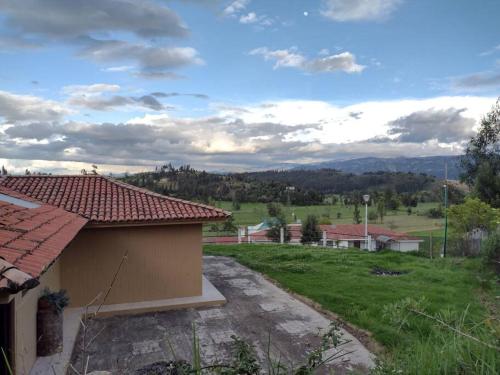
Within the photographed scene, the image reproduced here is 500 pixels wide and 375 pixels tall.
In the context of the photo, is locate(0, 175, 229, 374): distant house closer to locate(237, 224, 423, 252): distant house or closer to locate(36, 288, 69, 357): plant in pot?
locate(36, 288, 69, 357): plant in pot

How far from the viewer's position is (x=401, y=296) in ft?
34.7

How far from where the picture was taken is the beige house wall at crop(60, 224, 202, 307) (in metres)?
9.53

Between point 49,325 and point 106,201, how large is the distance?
4.05 m

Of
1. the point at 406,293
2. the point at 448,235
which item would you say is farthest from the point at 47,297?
the point at 448,235

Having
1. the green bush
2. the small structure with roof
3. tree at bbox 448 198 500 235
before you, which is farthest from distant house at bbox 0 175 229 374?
the small structure with roof

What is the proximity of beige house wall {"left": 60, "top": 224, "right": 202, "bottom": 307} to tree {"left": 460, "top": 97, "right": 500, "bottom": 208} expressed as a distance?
21.3m

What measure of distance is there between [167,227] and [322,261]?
25.8 feet

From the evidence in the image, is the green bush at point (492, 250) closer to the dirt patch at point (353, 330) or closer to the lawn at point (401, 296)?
the lawn at point (401, 296)

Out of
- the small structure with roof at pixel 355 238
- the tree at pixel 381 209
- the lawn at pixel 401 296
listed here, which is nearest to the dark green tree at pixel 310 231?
the small structure with roof at pixel 355 238

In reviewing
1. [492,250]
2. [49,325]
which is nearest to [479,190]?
[492,250]

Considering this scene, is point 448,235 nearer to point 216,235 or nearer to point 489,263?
point 489,263

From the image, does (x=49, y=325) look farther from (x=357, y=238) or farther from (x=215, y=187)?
(x=215, y=187)

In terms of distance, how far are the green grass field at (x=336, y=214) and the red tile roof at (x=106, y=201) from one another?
3269 centimetres

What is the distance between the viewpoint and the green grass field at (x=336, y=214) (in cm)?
4672
